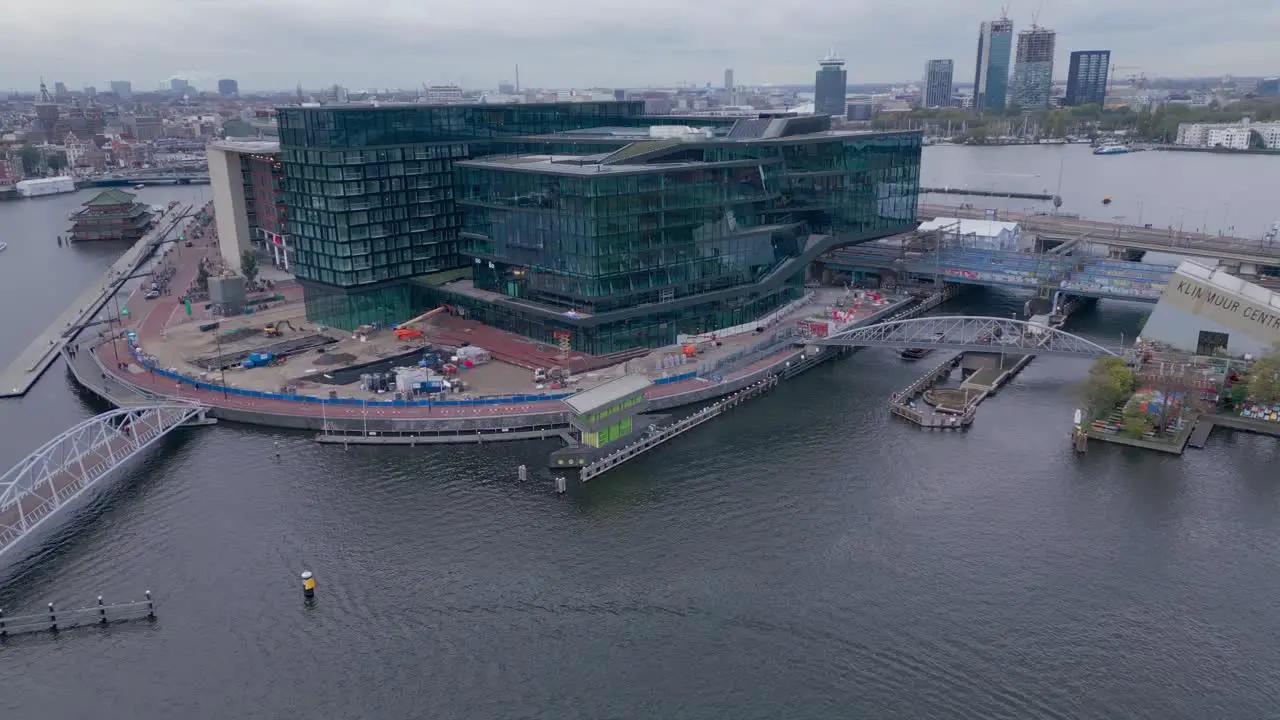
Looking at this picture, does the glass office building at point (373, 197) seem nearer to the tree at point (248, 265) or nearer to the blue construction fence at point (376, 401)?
the blue construction fence at point (376, 401)

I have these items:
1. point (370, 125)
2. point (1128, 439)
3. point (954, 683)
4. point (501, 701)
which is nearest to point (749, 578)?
point (954, 683)

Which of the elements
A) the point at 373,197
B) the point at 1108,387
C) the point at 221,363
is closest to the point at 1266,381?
the point at 1108,387

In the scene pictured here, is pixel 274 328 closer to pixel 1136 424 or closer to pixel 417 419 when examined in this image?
pixel 417 419

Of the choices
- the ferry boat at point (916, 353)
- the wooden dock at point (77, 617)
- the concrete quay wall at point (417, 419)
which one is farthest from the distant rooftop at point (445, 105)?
the wooden dock at point (77, 617)

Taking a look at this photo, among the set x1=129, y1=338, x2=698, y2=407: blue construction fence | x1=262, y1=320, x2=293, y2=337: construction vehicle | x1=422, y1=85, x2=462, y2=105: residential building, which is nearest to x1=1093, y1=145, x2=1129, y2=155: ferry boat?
x1=422, y1=85, x2=462, y2=105: residential building

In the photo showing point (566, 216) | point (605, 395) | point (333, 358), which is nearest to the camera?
point (605, 395)

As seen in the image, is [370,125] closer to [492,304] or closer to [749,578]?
[492,304]
